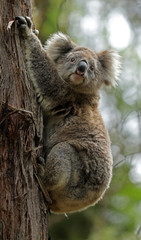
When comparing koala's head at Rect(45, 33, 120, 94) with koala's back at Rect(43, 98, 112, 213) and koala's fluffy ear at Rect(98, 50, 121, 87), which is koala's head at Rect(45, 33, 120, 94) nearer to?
koala's fluffy ear at Rect(98, 50, 121, 87)

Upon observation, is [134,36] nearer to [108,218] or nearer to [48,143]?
[108,218]

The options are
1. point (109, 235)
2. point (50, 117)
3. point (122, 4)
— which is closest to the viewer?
point (50, 117)

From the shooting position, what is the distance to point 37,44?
4.87 m

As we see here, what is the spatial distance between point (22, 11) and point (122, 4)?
29.2 feet

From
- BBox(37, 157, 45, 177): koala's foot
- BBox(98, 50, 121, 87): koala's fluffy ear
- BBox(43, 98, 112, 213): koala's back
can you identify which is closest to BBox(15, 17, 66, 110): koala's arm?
BBox(43, 98, 112, 213): koala's back

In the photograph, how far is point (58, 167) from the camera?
4.64m

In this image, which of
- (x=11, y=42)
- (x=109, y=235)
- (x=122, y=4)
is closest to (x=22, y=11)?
(x=11, y=42)

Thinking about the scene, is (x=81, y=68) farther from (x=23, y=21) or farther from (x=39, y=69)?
(x=23, y=21)

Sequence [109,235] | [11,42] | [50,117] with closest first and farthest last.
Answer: [11,42] < [50,117] < [109,235]

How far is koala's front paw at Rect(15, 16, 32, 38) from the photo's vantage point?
432 centimetres

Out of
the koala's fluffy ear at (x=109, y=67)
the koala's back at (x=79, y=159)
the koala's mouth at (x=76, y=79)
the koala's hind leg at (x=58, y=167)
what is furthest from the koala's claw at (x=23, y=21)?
the koala's fluffy ear at (x=109, y=67)

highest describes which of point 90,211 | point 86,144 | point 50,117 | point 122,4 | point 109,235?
point 122,4

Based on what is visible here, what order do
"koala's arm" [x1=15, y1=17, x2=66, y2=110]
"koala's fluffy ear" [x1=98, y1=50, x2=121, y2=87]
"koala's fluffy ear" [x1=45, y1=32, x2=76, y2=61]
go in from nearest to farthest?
1. "koala's arm" [x1=15, y1=17, x2=66, y2=110]
2. "koala's fluffy ear" [x1=45, y1=32, x2=76, y2=61]
3. "koala's fluffy ear" [x1=98, y1=50, x2=121, y2=87]

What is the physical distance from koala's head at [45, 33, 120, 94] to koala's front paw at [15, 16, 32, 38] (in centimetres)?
128
